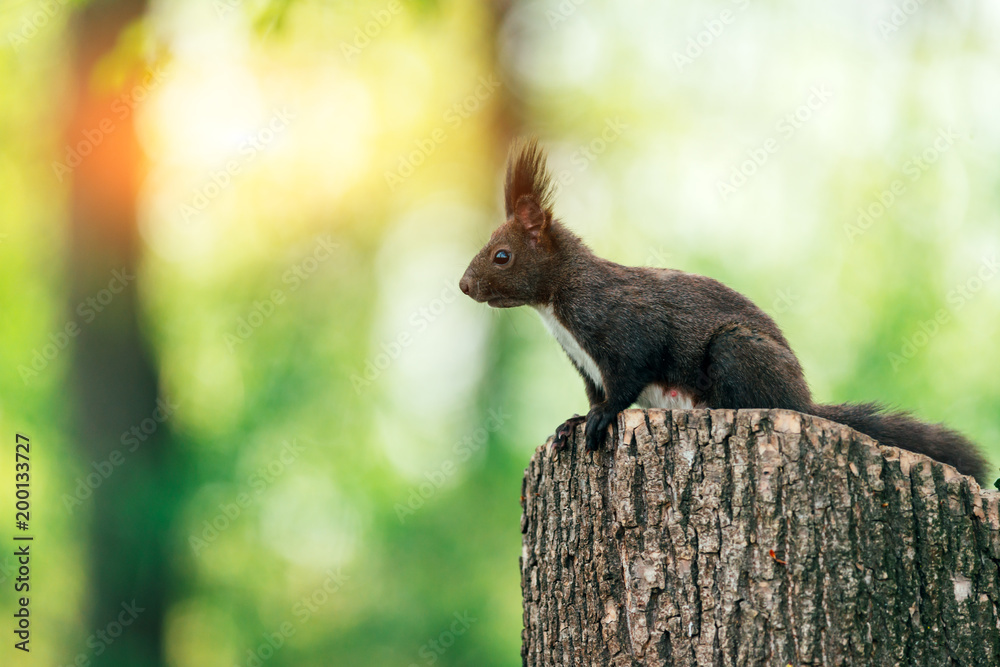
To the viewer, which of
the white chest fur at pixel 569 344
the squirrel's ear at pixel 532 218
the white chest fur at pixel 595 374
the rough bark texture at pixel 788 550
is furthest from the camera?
the squirrel's ear at pixel 532 218

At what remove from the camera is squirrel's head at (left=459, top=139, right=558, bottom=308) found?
318 centimetres

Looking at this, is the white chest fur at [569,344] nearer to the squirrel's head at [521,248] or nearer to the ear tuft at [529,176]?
the squirrel's head at [521,248]

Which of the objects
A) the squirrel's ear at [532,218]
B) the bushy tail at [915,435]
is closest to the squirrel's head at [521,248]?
the squirrel's ear at [532,218]

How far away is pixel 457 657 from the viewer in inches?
316

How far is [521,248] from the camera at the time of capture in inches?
127

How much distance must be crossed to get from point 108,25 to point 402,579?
548 cm

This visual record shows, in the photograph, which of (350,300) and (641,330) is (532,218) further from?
(350,300)

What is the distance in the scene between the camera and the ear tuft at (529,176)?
10.6ft

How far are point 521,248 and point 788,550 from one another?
1.53 metres

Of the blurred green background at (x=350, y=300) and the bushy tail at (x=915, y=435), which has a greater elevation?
the blurred green background at (x=350, y=300)

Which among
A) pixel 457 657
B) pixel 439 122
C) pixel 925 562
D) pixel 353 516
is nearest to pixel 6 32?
pixel 439 122

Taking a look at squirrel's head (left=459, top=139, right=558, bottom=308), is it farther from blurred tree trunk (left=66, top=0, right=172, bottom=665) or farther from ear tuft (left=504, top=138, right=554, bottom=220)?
blurred tree trunk (left=66, top=0, right=172, bottom=665)

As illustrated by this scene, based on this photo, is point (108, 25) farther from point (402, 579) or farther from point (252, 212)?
point (402, 579)

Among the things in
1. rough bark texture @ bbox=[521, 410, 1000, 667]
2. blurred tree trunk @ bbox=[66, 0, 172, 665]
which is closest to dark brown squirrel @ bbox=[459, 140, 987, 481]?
rough bark texture @ bbox=[521, 410, 1000, 667]
